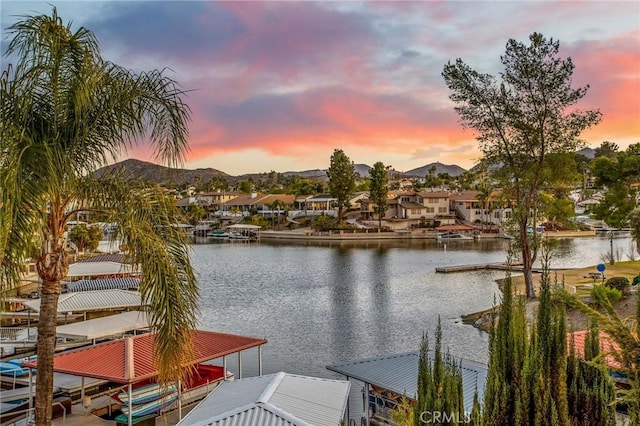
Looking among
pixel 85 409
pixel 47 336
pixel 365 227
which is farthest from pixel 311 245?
pixel 47 336

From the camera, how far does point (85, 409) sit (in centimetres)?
1091

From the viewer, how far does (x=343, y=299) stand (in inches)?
1177

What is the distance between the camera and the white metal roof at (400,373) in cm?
884

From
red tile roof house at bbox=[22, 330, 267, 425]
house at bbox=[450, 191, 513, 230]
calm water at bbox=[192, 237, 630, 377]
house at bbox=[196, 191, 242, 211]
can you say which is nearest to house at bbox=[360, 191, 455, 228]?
house at bbox=[450, 191, 513, 230]

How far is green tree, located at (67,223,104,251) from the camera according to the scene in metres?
42.3

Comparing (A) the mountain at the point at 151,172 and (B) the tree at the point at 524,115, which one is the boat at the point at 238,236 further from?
(A) the mountain at the point at 151,172

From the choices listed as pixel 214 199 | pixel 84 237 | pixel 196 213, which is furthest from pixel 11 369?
pixel 214 199

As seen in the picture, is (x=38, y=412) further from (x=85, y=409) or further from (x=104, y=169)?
(x=85, y=409)

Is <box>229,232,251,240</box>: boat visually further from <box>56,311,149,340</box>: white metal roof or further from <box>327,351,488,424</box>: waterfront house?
<box>327,351,488,424</box>: waterfront house

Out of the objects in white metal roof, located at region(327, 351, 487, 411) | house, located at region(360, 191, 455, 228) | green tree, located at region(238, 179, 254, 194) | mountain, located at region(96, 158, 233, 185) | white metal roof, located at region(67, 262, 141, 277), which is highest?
green tree, located at region(238, 179, 254, 194)

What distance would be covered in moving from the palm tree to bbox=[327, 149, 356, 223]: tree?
70.2 m

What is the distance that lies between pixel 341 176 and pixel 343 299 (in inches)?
1916

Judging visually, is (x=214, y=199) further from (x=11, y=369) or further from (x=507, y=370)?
(x=507, y=370)

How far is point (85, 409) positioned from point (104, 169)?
6.40 metres
